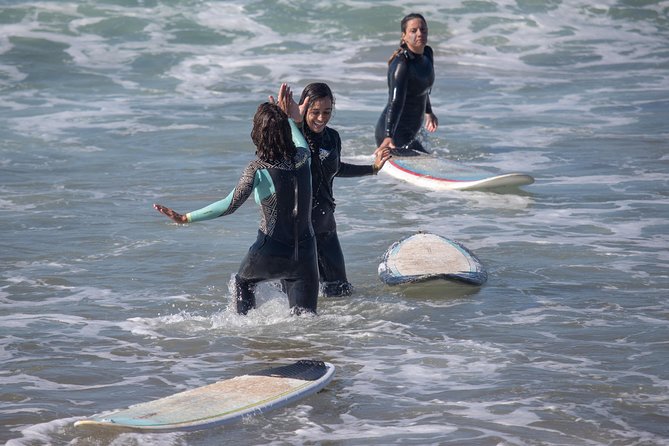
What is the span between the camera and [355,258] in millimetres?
9977

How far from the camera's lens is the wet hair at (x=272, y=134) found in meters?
6.91

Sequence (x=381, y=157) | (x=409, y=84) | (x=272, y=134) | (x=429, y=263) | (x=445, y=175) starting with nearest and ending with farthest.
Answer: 1. (x=272, y=134)
2. (x=381, y=157)
3. (x=429, y=263)
4. (x=409, y=84)
5. (x=445, y=175)

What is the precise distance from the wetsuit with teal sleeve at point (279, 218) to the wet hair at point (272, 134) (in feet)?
0.24

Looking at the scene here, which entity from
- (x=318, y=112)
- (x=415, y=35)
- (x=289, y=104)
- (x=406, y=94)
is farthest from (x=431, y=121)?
(x=289, y=104)

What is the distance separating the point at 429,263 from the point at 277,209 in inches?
83.3

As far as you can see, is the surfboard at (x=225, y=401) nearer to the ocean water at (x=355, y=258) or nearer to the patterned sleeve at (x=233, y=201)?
the ocean water at (x=355, y=258)

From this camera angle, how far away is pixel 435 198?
1256cm

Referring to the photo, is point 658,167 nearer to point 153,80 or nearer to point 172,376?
point 172,376

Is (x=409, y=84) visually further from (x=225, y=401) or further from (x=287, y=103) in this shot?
(x=225, y=401)

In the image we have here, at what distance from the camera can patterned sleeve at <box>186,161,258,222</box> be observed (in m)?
7.01

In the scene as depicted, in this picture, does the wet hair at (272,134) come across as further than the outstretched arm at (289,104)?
No

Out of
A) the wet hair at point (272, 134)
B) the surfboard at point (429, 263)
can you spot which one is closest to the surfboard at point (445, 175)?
the surfboard at point (429, 263)

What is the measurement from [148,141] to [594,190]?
6.51 m

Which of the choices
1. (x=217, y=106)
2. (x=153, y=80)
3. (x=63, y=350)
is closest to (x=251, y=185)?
(x=63, y=350)
